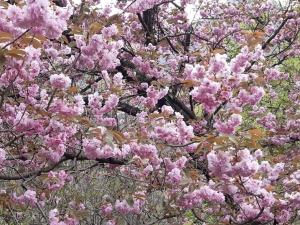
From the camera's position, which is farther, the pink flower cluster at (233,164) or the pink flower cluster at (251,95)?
the pink flower cluster at (251,95)

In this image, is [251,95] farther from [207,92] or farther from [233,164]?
[233,164]

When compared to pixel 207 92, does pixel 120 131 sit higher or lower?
higher

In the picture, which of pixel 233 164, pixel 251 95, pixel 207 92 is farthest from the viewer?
pixel 251 95

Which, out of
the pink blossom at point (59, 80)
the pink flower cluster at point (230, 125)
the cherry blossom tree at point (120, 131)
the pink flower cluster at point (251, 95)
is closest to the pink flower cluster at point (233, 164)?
the cherry blossom tree at point (120, 131)

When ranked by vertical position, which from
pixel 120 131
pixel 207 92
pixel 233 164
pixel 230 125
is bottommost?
pixel 233 164

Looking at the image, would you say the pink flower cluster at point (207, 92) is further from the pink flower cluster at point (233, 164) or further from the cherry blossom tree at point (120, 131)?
the pink flower cluster at point (233, 164)

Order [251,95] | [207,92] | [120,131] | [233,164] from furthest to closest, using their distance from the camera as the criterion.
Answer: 1. [120,131]
2. [251,95]
3. [207,92]
4. [233,164]

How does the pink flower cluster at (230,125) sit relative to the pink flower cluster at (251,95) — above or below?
below

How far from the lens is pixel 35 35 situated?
1.95m

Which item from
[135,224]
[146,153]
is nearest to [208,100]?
[146,153]

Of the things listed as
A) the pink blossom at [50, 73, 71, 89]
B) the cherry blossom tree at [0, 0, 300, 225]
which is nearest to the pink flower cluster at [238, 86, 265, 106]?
the cherry blossom tree at [0, 0, 300, 225]

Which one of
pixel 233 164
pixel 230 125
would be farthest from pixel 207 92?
pixel 233 164

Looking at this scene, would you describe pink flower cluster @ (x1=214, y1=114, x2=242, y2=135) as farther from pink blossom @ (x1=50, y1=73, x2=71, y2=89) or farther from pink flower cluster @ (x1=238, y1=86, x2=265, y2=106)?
pink blossom @ (x1=50, y1=73, x2=71, y2=89)

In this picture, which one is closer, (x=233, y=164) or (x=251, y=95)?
(x=233, y=164)
